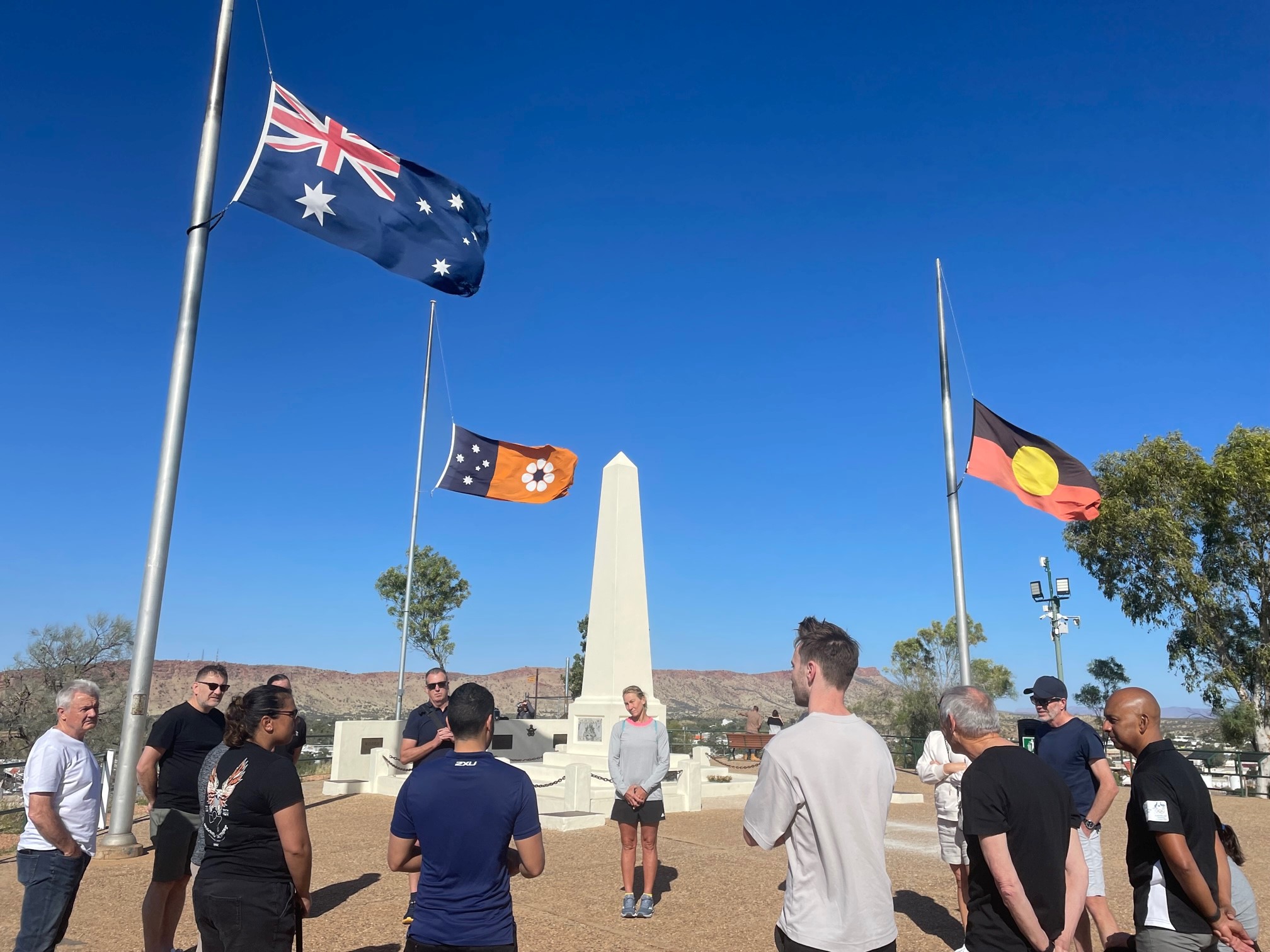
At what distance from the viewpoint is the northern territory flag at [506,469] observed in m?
17.5

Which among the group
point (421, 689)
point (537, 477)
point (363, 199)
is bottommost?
point (421, 689)

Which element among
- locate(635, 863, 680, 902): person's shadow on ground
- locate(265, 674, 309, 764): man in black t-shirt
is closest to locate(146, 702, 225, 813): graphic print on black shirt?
locate(265, 674, 309, 764): man in black t-shirt

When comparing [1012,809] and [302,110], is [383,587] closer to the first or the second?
[302,110]

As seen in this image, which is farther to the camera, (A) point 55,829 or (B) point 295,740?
(B) point 295,740

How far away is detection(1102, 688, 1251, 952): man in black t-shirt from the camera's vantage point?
3.17 meters

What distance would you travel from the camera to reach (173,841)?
5012mm

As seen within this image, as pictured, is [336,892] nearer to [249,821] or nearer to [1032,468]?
[249,821]

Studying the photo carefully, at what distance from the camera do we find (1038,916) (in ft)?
10.3

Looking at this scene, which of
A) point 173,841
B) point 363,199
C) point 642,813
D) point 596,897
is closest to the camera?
A: point 173,841

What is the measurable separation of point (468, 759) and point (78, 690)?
2535mm

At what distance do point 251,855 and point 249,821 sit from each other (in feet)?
0.45

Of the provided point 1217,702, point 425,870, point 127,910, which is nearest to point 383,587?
point 127,910

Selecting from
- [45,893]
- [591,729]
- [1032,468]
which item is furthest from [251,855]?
[591,729]

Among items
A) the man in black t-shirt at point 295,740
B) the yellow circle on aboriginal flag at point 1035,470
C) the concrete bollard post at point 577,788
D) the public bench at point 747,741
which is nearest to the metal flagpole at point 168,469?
the man in black t-shirt at point 295,740
